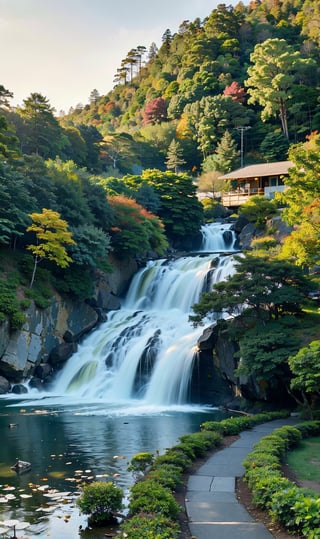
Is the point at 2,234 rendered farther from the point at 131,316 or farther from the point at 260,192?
the point at 260,192

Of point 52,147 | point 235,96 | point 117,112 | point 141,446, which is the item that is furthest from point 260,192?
point 117,112

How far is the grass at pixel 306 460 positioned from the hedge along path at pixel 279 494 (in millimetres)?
368

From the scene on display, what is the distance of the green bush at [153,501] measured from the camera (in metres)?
9.25

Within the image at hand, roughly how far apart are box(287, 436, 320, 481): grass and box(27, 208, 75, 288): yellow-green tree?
20270mm

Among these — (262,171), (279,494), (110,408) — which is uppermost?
(262,171)

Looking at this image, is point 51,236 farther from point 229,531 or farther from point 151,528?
point 151,528

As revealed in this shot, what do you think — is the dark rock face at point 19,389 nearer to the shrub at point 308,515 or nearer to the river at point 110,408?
the river at point 110,408

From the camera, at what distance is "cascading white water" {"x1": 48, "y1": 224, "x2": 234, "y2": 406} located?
2820cm

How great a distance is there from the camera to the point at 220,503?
1035 cm

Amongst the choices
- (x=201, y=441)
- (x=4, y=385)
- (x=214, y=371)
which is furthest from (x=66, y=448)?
(x=4, y=385)

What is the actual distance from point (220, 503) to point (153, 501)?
5.10 ft

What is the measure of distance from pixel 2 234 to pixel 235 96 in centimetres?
5186

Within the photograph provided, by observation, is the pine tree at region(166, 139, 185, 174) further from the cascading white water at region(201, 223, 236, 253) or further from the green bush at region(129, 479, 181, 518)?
the green bush at region(129, 479, 181, 518)

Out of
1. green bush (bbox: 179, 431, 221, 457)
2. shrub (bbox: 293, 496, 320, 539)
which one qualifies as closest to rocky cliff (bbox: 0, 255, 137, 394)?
green bush (bbox: 179, 431, 221, 457)
